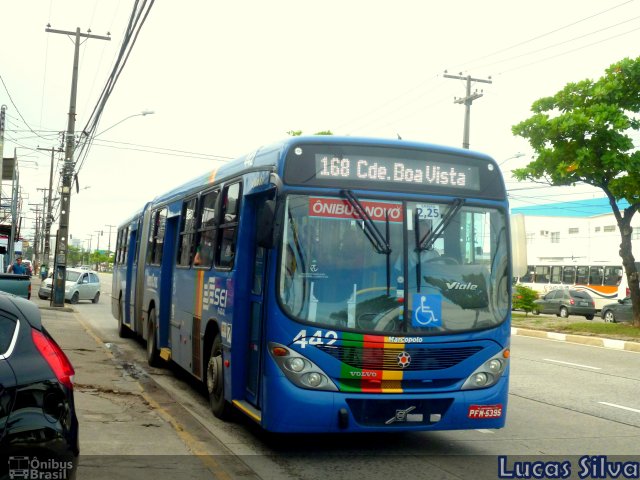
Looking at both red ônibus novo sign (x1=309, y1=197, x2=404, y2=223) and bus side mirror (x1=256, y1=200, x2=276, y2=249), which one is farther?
red ônibus novo sign (x1=309, y1=197, x2=404, y2=223)

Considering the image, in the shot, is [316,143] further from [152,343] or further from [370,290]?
[152,343]

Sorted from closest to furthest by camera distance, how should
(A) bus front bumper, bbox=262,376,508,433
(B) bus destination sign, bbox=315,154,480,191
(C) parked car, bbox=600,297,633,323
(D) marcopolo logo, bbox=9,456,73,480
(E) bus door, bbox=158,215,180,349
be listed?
1. (D) marcopolo logo, bbox=9,456,73,480
2. (A) bus front bumper, bbox=262,376,508,433
3. (B) bus destination sign, bbox=315,154,480,191
4. (E) bus door, bbox=158,215,180,349
5. (C) parked car, bbox=600,297,633,323

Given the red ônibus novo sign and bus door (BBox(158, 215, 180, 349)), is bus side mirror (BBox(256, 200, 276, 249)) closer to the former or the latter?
the red ônibus novo sign

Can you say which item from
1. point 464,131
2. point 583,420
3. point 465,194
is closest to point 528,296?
point 464,131

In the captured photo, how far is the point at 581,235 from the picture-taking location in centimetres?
6053

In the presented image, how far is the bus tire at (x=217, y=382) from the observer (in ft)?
27.9

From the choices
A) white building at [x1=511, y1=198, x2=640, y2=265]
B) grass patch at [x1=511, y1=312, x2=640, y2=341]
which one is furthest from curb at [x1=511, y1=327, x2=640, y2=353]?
white building at [x1=511, y1=198, x2=640, y2=265]

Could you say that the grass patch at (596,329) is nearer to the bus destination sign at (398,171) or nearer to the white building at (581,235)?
the bus destination sign at (398,171)

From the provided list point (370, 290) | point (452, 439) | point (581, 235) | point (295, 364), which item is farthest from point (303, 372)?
point (581, 235)

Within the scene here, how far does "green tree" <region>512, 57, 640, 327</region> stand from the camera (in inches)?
907

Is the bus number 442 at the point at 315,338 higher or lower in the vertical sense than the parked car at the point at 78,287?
higher

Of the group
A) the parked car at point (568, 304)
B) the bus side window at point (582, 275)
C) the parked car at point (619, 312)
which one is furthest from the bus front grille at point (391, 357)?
the bus side window at point (582, 275)

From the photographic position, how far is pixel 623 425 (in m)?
9.20

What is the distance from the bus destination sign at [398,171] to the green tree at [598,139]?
1686 cm
